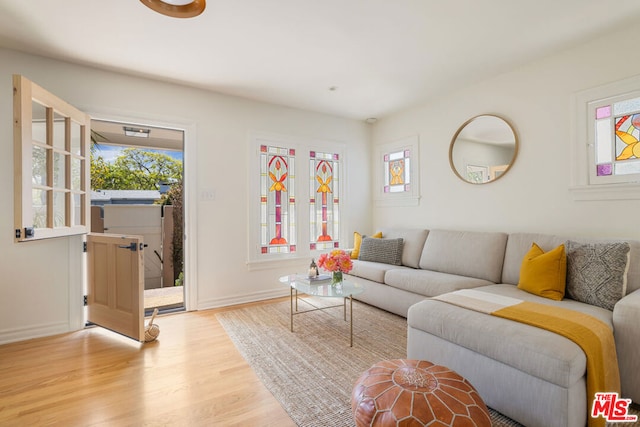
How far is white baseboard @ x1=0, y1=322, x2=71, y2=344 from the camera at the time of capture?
8.63 feet

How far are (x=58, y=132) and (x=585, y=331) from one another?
4.00 metres

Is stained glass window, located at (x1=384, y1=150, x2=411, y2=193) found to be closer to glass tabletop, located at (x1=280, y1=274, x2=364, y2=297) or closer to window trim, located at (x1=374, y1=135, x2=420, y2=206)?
window trim, located at (x1=374, y1=135, x2=420, y2=206)

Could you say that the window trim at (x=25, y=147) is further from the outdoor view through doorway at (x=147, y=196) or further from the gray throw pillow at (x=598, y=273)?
the gray throw pillow at (x=598, y=273)

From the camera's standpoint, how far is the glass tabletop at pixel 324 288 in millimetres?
2566

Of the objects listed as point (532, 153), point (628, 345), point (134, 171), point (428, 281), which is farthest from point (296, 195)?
point (134, 171)

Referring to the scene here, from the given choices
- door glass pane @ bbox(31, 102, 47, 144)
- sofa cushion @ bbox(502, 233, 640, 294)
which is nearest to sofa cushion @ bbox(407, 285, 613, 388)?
sofa cushion @ bbox(502, 233, 640, 294)

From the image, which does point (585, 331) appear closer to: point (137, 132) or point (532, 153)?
point (532, 153)

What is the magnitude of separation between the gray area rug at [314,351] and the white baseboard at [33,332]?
57.3 inches

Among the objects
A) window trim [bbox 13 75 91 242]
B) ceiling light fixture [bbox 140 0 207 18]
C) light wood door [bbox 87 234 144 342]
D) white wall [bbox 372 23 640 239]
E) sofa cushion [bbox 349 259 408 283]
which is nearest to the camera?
ceiling light fixture [bbox 140 0 207 18]

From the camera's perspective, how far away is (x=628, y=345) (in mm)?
1677

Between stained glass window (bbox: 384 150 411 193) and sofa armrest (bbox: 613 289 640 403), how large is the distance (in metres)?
2.74

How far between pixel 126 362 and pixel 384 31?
10.8 feet

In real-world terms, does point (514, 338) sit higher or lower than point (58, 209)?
lower

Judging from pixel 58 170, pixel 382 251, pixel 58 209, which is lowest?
pixel 382 251
